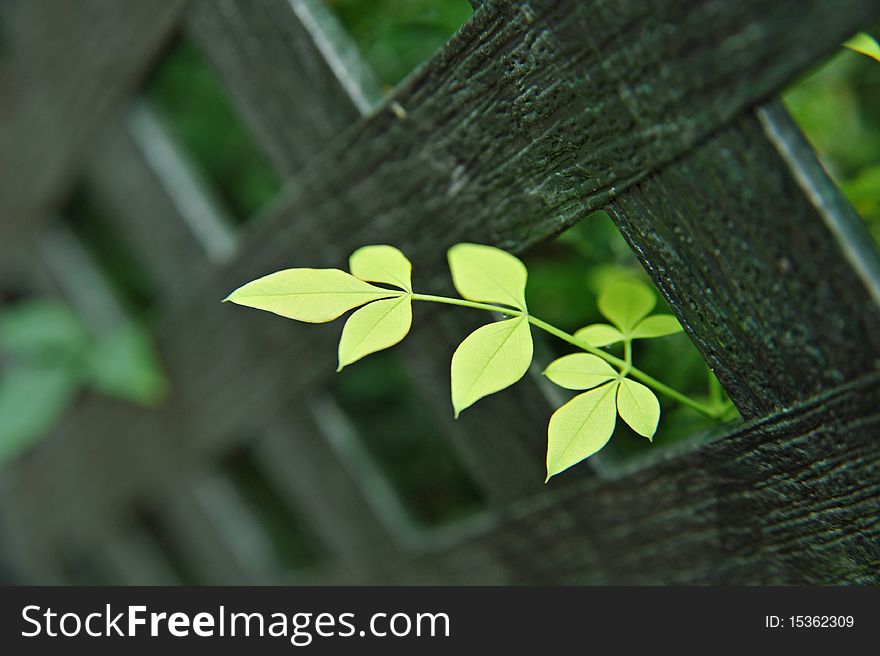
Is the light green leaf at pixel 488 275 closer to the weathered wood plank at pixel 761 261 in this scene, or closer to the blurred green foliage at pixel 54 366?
the weathered wood plank at pixel 761 261

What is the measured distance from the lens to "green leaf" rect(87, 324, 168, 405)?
1.13 meters

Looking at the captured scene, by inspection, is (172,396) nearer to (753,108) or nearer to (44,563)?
(44,563)

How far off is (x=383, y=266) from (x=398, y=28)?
427 mm

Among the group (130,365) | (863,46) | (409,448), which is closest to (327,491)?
(409,448)

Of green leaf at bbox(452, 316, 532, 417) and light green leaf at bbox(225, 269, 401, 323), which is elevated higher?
light green leaf at bbox(225, 269, 401, 323)

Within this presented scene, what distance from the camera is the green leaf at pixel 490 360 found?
45 cm

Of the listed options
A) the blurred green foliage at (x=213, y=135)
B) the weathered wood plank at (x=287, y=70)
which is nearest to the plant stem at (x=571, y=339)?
the weathered wood plank at (x=287, y=70)

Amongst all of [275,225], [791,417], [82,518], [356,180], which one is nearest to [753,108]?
[791,417]

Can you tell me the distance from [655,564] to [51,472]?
1361 millimetres

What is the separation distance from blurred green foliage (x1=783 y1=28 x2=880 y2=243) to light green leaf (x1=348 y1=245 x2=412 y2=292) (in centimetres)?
67

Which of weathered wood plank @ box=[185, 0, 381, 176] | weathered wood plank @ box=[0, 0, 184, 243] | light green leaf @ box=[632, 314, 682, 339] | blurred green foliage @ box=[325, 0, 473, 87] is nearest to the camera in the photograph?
light green leaf @ box=[632, 314, 682, 339]

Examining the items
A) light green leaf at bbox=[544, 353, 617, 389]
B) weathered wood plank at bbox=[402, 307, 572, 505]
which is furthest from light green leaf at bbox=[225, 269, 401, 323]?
weathered wood plank at bbox=[402, 307, 572, 505]

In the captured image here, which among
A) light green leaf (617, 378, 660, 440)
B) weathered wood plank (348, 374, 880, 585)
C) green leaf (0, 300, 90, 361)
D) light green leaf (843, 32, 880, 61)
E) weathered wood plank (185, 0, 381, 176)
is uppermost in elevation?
green leaf (0, 300, 90, 361)

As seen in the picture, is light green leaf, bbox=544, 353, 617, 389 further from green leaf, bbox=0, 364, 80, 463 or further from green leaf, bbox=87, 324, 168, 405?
green leaf, bbox=0, 364, 80, 463
